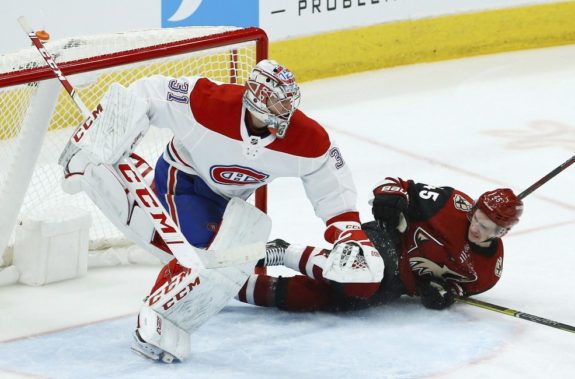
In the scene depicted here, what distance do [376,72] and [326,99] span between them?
58cm

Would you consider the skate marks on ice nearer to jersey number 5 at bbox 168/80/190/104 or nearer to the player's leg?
the player's leg

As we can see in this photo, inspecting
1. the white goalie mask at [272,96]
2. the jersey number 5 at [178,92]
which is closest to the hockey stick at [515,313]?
the white goalie mask at [272,96]

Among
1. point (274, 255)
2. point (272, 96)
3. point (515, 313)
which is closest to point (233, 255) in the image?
point (272, 96)

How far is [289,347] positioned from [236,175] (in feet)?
1.62

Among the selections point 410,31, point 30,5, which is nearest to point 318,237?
point 30,5

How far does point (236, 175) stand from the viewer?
3.62m

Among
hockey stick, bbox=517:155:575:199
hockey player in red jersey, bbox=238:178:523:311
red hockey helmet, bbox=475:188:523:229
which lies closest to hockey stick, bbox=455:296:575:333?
hockey player in red jersey, bbox=238:178:523:311

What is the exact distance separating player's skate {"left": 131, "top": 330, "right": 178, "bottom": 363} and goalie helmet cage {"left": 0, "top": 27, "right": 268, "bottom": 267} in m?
0.67

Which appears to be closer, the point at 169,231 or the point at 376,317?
the point at 169,231

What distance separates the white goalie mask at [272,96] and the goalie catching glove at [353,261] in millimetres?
341

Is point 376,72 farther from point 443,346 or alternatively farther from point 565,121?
point 443,346

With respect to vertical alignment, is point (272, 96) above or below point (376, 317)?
above

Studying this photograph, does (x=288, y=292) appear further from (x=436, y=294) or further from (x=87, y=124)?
(x=87, y=124)

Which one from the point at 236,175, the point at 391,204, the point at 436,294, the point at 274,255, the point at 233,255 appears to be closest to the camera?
the point at 233,255
